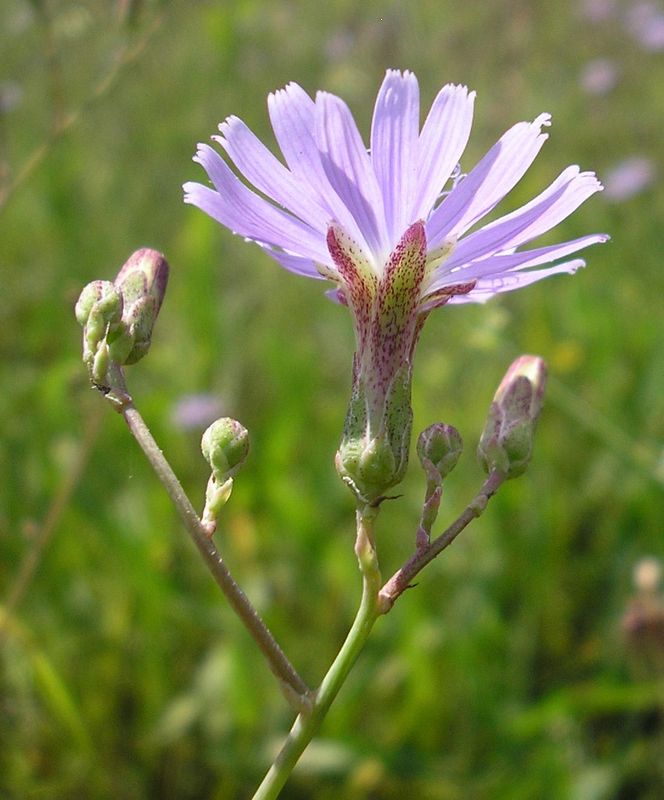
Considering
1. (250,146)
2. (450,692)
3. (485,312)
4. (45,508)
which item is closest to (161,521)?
(45,508)

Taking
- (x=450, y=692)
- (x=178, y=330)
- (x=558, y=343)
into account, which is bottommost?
(x=450, y=692)

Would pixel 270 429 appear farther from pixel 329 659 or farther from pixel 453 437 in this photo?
pixel 453 437

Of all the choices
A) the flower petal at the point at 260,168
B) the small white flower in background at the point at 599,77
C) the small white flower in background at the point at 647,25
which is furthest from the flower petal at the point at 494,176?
the small white flower in background at the point at 647,25

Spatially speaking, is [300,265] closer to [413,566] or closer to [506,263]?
[506,263]

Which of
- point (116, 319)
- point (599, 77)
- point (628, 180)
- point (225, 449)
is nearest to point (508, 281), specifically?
point (225, 449)

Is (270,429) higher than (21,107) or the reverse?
the reverse

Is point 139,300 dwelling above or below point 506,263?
above
